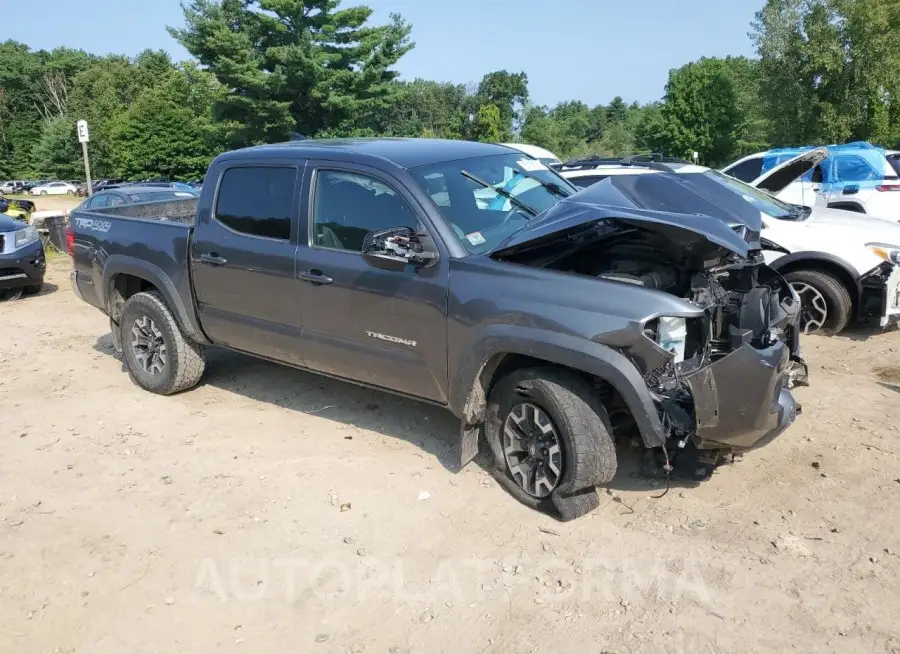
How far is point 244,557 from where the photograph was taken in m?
3.80

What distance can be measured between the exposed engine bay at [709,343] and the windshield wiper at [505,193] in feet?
1.81

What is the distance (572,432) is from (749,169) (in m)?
10.7

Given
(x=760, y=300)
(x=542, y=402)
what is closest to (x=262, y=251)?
(x=542, y=402)

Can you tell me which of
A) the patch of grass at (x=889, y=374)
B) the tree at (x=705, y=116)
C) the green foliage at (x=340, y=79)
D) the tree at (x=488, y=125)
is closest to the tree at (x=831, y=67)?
the green foliage at (x=340, y=79)

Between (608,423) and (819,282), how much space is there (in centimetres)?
435

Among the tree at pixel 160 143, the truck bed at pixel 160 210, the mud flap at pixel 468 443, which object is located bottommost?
the mud flap at pixel 468 443

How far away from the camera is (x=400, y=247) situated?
4.20 meters

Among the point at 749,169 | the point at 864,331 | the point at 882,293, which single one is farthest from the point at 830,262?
the point at 749,169

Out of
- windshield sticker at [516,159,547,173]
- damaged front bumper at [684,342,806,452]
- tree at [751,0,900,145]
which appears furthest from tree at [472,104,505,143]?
damaged front bumper at [684,342,806,452]

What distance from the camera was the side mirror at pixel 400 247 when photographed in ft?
13.5

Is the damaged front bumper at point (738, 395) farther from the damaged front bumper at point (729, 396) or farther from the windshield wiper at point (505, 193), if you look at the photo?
the windshield wiper at point (505, 193)

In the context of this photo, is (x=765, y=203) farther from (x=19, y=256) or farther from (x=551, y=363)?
(x=19, y=256)

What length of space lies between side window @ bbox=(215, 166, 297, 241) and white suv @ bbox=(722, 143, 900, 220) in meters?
8.87

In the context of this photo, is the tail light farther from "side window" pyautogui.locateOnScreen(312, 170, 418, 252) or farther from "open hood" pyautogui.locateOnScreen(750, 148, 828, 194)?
"open hood" pyautogui.locateOnScreen(750, 148, 828, 194)
